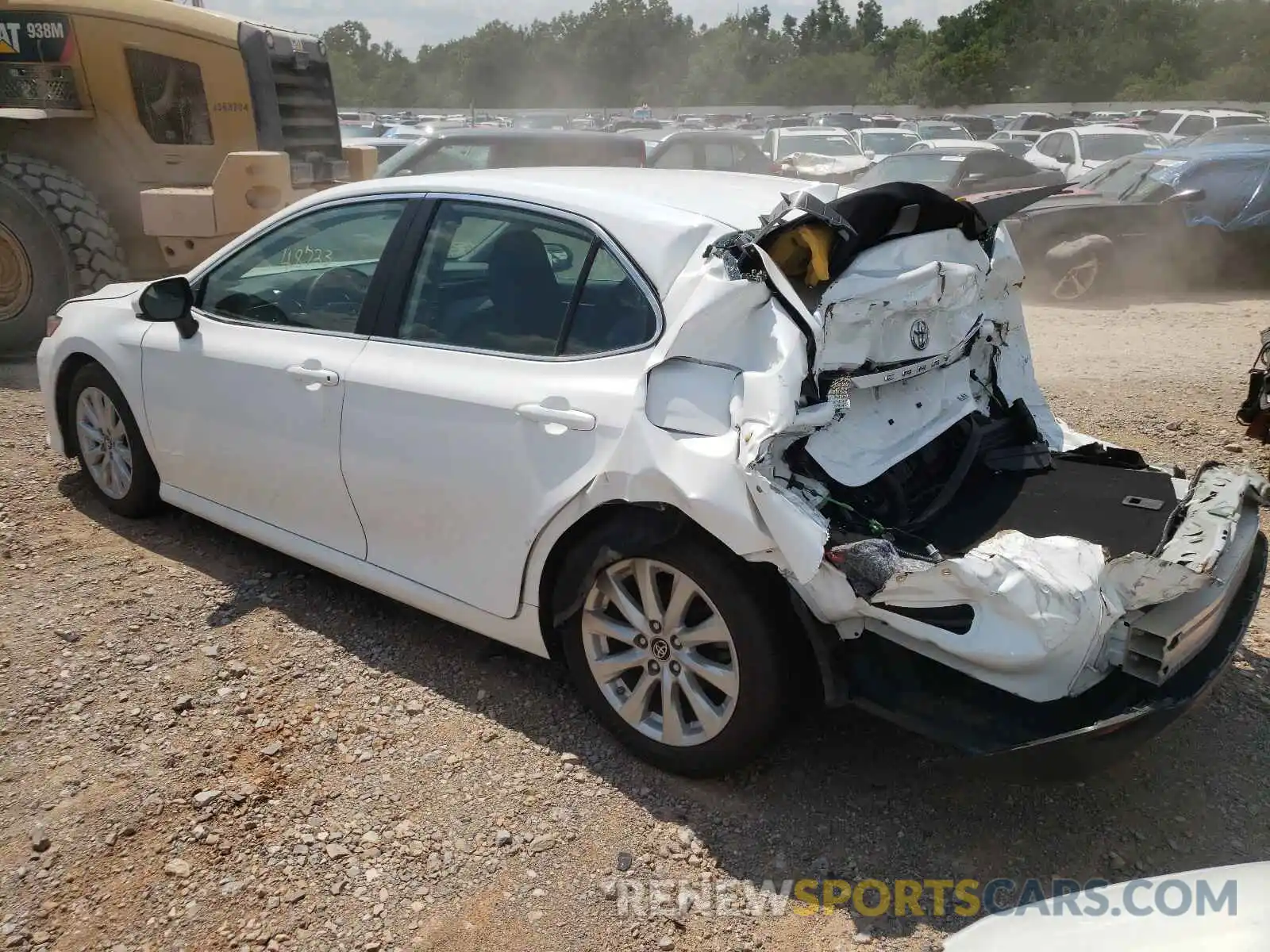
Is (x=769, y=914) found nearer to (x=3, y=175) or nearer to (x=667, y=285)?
(x=667, y=285)

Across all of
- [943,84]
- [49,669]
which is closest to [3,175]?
[49,669]

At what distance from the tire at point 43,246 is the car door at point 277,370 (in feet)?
13.5

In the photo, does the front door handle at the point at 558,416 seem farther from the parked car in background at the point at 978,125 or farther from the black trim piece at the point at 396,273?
the parked car in background at the point at 978,125

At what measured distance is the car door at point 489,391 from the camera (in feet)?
9.77

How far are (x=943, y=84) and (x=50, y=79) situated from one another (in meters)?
51.7

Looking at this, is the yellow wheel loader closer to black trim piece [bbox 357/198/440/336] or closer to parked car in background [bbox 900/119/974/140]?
black trim piece [bbox 357/198/440/336]

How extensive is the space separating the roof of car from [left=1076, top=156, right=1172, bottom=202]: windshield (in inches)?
345

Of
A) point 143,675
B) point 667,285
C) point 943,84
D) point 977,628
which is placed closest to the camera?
point 977,628

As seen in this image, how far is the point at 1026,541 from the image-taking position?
2568 mm

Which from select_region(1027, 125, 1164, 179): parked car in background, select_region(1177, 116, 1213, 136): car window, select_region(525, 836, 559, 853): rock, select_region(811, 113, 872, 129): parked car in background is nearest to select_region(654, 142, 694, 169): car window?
select_region(1027, 125, 1164, 179): parked car in background

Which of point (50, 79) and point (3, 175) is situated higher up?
point (50, 79)

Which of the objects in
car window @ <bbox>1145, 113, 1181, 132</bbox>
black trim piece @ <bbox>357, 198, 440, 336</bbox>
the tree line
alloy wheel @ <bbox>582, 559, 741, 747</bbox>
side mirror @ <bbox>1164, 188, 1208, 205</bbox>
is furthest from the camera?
the tree line

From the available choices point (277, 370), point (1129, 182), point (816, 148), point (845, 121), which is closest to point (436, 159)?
point (277, 370)

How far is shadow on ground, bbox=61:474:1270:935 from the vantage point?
9.02 ft
